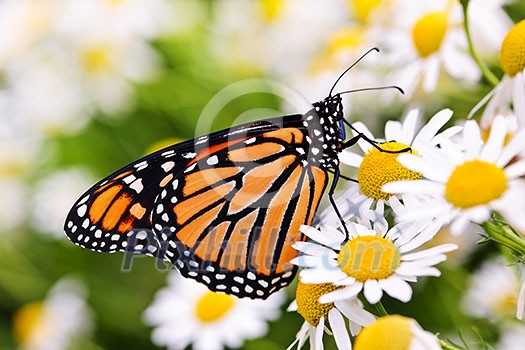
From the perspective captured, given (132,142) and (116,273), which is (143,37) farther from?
(116,273)

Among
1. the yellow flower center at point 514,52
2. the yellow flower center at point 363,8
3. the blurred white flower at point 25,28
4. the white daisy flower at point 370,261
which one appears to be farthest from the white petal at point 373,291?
the blurred white flower at point 25,28

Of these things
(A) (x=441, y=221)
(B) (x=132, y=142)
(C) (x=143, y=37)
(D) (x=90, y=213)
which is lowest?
(A) (x=441, y=221)

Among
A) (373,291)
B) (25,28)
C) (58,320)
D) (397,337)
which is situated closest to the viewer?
(397,337)

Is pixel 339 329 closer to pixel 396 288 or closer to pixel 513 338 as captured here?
pixel 396 288

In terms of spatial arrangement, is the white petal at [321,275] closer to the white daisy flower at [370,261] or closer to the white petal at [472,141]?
the white daisy flower at [370,261]

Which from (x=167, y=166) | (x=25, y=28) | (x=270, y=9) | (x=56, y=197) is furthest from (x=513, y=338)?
(x=25, y=28)

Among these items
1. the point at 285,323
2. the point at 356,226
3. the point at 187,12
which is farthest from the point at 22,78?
the point at 356,226

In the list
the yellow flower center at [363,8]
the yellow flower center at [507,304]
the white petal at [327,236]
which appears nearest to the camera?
the white petal at [327,236]
